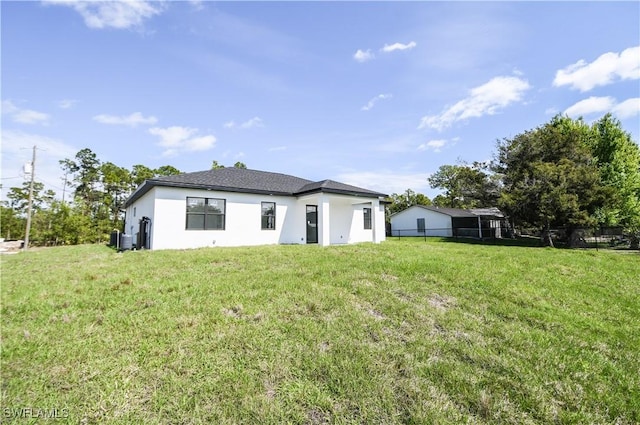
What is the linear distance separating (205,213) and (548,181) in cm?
1947

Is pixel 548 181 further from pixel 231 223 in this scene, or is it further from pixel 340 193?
pixel 231 223

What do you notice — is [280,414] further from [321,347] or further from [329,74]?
[329,74]

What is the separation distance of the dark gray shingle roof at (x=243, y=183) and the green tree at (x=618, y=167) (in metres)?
20.5

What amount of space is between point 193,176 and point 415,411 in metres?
12.3

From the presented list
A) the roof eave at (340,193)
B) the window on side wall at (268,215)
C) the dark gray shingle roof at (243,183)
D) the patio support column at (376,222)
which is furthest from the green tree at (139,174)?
the patio support column at (376,222)

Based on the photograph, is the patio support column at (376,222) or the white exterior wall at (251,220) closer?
the white exterior wall at (251,220)

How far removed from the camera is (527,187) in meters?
17.1

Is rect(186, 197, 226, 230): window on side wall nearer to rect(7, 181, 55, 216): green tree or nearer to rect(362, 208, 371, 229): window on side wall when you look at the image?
rect(362, 208, 371, 229): window on side wall

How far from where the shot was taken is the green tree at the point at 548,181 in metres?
16.1

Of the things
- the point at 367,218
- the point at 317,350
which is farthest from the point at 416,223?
the point at 317,350

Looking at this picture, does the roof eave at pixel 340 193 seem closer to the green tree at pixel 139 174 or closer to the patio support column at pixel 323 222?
the patio support column at pixel 323 222

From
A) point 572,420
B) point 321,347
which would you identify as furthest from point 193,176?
point 572,420

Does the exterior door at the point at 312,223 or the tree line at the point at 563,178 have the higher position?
the tree line at the point at 563,178

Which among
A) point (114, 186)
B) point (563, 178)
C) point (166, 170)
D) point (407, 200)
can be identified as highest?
point (166, 170)
